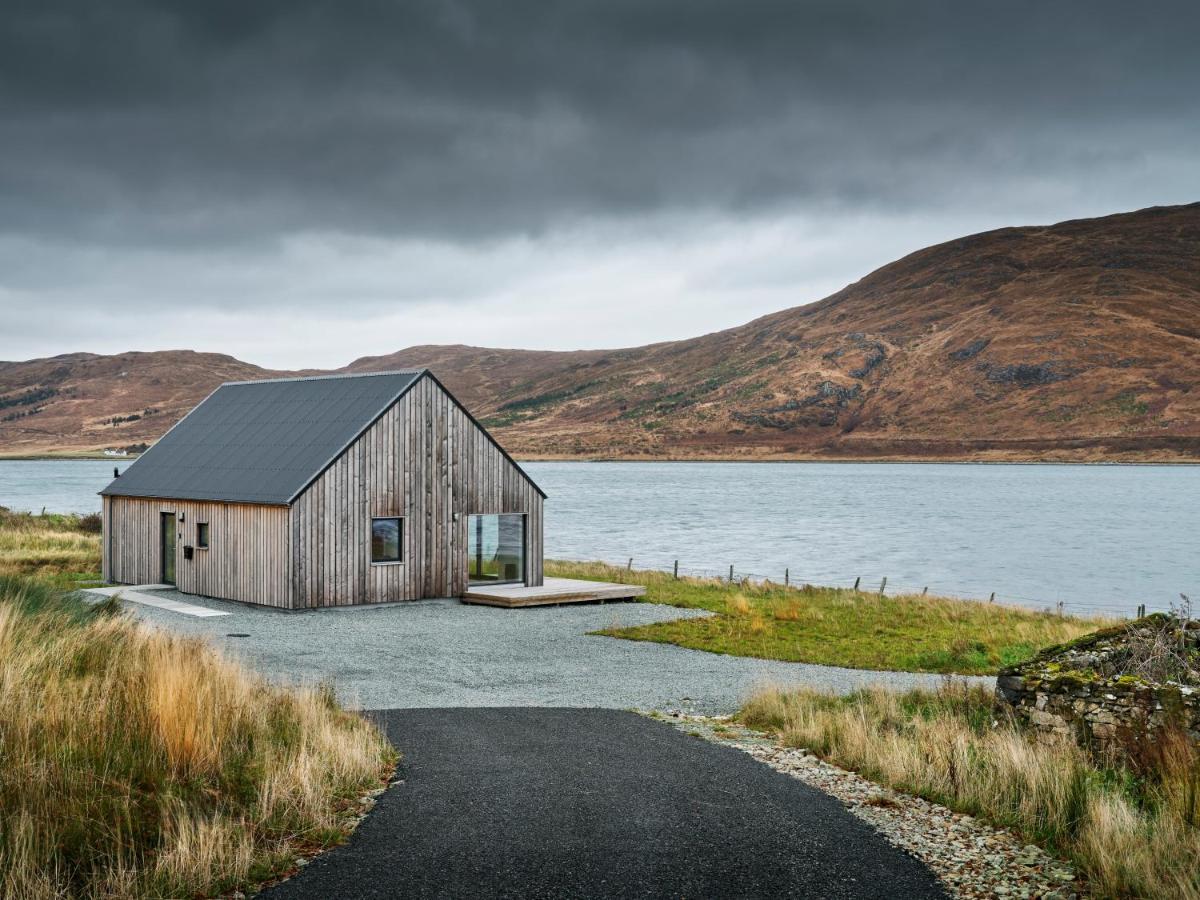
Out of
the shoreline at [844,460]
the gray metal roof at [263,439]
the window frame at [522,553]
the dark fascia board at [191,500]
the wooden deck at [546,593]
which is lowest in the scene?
the shoreline at [844,460]

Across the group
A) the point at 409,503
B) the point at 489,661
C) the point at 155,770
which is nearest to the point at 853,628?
the point at 489,661

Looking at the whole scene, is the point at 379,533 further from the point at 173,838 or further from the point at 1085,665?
the point at 173,838

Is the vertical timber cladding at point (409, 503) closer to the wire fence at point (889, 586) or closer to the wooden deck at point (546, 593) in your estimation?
the wooden deck at point (546, 593)

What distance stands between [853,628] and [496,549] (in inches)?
344

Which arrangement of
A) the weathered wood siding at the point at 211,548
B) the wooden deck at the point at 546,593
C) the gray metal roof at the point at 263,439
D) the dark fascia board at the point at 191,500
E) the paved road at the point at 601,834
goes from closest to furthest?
the paved road at the point at 601,834, the weathered wood siding at the point at 211,548, the dark fascia board at the point at 191,500, the gray metal roof at the point at 263,439, the wooden deck at the point at 546,593

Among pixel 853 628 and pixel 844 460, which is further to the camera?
pixel 844 460

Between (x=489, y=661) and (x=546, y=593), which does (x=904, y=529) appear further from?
(x=489, y=661)

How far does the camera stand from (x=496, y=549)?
2584 centimetres

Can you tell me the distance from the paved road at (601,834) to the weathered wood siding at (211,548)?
13.1 m

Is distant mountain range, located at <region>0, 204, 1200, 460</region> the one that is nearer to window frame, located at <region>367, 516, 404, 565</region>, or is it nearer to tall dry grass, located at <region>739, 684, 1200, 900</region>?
window frame, located at <region>367, 516, 404, 565</region>

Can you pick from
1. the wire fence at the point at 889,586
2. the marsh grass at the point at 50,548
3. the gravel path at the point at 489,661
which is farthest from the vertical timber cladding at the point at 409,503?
the wire fence at the point at 889,586

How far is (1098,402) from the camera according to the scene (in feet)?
476

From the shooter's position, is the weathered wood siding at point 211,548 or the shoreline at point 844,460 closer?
the weathered wood siding at point 211,548

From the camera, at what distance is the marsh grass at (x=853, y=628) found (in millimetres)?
18391
